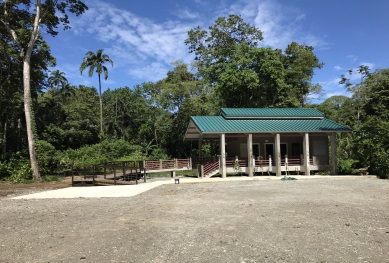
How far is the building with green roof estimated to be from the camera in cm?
2266

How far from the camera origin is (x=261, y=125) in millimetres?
23703

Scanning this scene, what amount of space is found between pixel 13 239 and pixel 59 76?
6035 centimetres

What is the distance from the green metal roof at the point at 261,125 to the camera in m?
22.3

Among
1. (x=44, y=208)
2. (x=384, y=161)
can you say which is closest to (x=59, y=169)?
(x=44, y=208)

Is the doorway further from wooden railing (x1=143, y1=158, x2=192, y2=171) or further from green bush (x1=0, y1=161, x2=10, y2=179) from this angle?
green bush (x1=0, y1=161, x2=10, y2=179)

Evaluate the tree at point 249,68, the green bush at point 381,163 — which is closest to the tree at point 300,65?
the tree at point 249,68

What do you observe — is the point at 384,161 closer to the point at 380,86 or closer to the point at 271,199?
the point at 271,199

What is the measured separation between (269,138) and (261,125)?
270 cm

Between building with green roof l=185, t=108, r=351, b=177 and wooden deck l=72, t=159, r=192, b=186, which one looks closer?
wooden deck l=72, t=159, r=192, b=186

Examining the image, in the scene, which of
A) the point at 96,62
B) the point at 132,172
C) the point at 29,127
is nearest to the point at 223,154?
the point at 132,172

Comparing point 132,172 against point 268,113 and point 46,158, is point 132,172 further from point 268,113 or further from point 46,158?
point 268,113

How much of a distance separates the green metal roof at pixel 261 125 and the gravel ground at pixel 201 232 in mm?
11730

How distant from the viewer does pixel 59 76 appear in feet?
201

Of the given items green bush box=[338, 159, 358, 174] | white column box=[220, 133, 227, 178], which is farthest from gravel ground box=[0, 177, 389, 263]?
green bush box=[338, 159, 358, 174]
